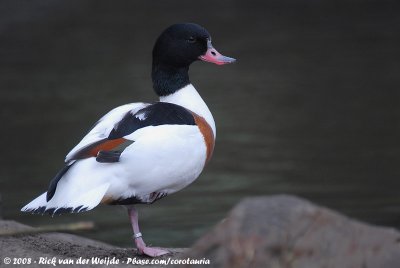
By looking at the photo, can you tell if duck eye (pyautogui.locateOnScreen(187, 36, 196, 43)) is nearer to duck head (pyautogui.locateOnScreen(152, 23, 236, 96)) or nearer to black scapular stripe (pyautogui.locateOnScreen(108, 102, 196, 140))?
duck head (pyautogui.locateOnScreen(152, 23, 236, 96))

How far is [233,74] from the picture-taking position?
12078mm

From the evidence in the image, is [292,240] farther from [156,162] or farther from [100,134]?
[100,134]

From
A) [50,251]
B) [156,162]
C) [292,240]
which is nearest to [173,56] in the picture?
[156,162]

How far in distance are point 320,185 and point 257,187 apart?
483mm

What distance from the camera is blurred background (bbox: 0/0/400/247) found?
295 inches

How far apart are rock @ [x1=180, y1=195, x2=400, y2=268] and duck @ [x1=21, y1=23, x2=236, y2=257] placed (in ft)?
4.37

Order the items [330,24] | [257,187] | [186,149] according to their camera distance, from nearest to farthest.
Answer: [186,149]
[257,187]
[330,24]

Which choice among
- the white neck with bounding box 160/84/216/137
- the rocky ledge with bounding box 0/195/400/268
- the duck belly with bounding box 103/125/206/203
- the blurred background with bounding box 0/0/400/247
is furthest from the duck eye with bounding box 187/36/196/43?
the rocky ledge with bounding box 0/195/400/268

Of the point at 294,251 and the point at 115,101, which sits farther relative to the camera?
the point at 115,101

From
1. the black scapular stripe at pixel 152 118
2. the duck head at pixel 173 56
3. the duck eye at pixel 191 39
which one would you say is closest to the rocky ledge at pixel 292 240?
the black scapular stripe at pixel 152 118

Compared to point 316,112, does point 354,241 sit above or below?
above

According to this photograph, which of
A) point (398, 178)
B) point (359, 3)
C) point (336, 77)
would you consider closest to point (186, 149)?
point (398, 178)

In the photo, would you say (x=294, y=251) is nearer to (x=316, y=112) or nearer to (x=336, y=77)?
(x=316, y=112)

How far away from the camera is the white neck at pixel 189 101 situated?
5316 millimetres
